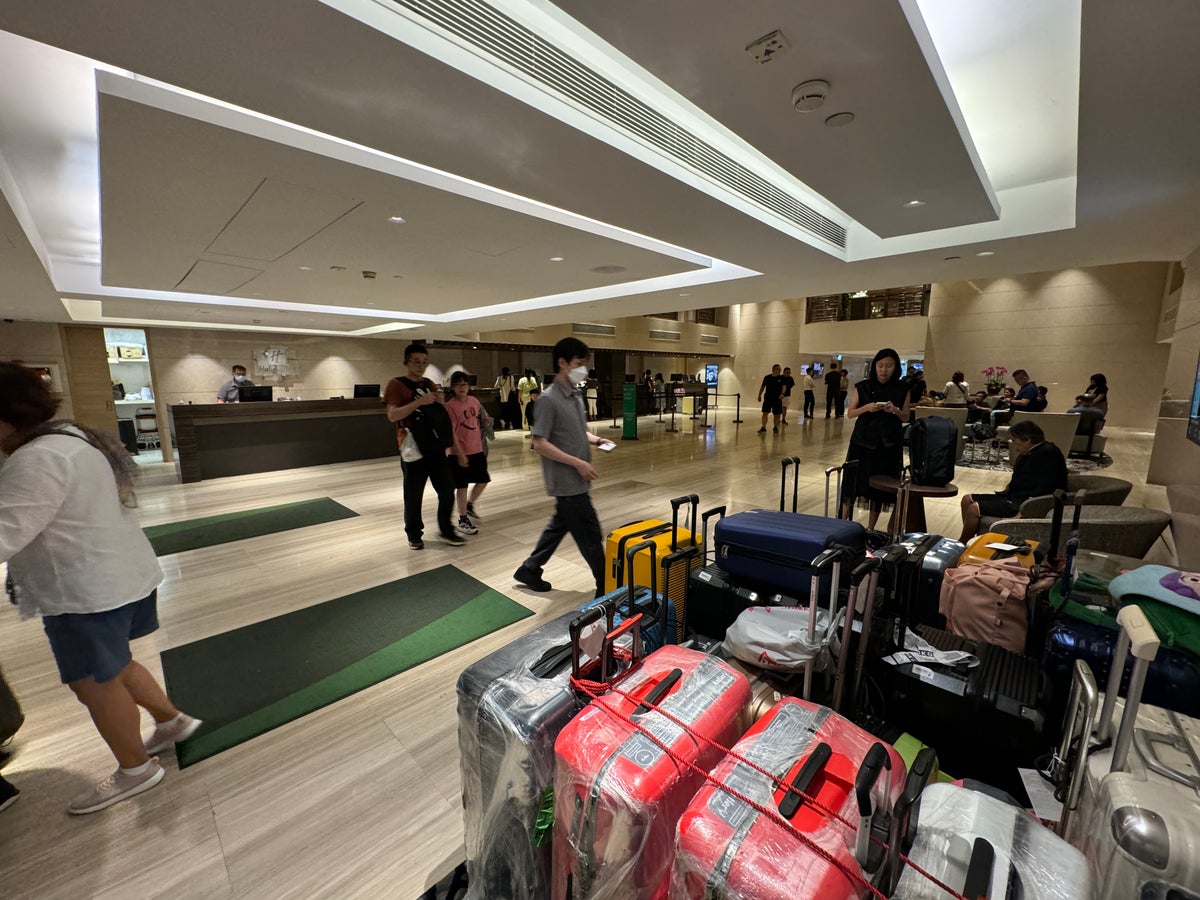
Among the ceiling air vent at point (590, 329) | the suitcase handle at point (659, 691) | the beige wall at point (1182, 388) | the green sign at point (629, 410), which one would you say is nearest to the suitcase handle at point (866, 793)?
the suitcase handle at point (659, 691)

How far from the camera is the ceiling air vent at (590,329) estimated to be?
45.0 feet

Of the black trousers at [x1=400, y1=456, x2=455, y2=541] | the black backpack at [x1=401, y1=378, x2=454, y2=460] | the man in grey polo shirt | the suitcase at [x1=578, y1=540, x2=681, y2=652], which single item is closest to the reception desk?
the black trousers at [x1=400, y1=456, x2=455, y2=541]

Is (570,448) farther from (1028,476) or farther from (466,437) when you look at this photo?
(1028,476)

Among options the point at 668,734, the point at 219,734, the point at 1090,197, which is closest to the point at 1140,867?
the point at 668,734

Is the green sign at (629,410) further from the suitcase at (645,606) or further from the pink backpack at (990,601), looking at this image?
the suitcase at (645,606)

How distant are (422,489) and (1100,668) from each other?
13.1 ft

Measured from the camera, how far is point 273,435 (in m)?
7.62

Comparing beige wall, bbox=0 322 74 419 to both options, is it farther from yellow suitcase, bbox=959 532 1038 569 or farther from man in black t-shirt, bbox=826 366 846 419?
man in black t-shirt, bbox=826 366 846 419

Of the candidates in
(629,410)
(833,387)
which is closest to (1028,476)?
(629,410)

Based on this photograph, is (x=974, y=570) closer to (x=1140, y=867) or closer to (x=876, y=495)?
(x=1140, y=867)

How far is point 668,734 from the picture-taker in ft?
3.38

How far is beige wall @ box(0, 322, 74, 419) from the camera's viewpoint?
8.36m

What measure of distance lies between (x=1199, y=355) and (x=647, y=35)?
178 inches

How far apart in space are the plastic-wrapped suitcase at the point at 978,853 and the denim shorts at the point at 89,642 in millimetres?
2282
